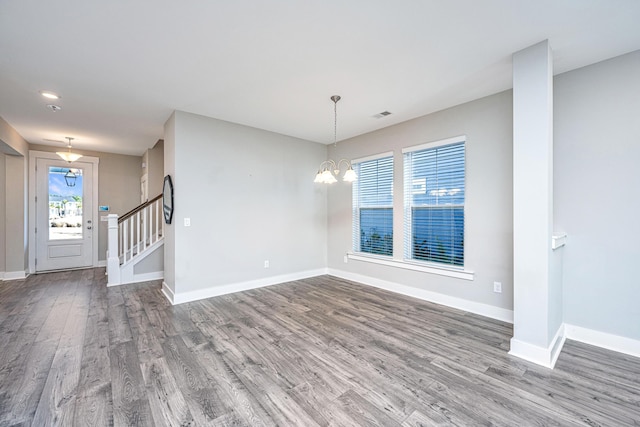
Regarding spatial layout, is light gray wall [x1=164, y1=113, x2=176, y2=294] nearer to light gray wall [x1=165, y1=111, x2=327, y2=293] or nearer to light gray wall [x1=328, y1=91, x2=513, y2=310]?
light gray wall [x1=165, y1=111, x2=327, y2=293]

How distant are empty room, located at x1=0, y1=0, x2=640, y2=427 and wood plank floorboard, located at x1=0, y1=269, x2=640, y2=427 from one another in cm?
2

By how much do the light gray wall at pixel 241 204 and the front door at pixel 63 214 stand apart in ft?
12.0

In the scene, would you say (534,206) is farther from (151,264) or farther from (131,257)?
(131,257)

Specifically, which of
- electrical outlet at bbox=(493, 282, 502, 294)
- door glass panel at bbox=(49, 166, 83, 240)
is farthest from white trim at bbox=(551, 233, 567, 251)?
door glass panel at bbox=(49, 166, 83, 240)

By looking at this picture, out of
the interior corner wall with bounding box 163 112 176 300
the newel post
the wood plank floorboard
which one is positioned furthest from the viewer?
the newel post

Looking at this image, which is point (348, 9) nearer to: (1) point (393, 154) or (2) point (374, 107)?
(2) point (374, 107)

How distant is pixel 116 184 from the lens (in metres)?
6.85

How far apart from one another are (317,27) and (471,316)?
11.8 feet

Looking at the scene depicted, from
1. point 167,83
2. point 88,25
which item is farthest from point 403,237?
point 88,25

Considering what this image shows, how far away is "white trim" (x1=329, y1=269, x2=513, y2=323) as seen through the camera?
11.0 ft

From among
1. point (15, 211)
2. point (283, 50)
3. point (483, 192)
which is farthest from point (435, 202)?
point (15, 211)

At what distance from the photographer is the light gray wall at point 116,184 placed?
6672 millimetres

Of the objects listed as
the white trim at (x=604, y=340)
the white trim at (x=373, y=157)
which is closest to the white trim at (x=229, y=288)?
the white trim at (x=373, y=157)

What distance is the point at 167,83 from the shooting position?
3176 millimetres
